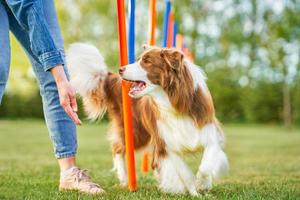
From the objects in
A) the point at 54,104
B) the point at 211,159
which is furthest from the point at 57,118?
the point at 211,159

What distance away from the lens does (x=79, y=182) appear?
161 inches

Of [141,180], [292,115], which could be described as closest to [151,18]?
[141,180]

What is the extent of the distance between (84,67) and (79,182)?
1470 millimetres

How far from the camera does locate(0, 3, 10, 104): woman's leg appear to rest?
3.40 m

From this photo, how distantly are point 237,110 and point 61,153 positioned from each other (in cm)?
2390

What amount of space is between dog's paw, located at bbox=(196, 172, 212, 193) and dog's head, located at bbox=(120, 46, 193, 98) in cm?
77

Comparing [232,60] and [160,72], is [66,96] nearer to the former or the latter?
[160,72]

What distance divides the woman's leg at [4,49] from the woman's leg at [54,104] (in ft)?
0.79

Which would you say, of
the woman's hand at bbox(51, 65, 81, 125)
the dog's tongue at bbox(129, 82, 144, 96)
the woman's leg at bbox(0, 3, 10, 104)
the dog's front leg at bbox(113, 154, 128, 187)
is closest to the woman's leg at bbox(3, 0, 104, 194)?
the woman's leg at bbox(0, 3, 10, 104)

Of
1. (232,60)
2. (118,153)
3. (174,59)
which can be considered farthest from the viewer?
(232,60)

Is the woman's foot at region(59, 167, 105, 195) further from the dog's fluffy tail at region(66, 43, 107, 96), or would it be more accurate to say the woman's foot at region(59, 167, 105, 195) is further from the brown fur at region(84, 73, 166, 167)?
the dog's fluffy tail at region(66, 43, 107, 96)

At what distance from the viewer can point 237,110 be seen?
89.8ft

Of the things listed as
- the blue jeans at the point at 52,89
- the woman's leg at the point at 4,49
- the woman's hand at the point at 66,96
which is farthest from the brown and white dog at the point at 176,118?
the woman's hand at the point at 66,96

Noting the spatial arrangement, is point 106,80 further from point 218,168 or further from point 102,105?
point 218,168
